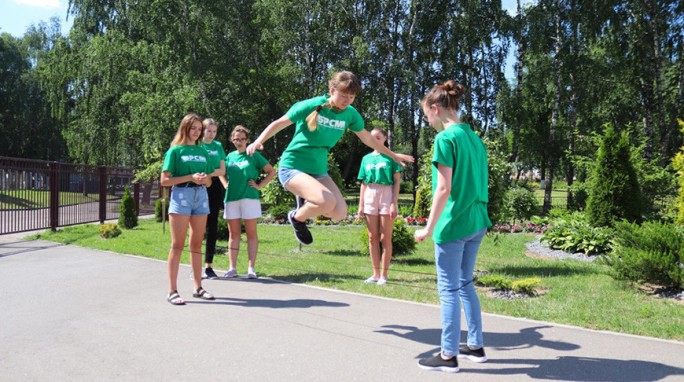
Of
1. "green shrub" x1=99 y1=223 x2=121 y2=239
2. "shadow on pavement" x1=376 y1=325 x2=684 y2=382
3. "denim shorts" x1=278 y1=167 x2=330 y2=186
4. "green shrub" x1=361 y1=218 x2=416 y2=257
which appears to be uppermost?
"denim shorts" x1=278 y1=167 x2=330 y2=186

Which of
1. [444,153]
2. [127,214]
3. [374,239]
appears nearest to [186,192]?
[374,239]

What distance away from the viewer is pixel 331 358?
4.02m

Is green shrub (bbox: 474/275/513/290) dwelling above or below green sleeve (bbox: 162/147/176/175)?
below

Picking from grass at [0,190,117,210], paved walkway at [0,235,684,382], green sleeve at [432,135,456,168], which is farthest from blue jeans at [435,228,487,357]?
grass at [0,190,117,210]

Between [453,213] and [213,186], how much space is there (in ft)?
16.3

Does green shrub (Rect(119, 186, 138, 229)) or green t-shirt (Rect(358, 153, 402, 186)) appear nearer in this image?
green t-shirt (Rect(358, 153, 402, 186))

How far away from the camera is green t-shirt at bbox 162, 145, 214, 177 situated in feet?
19.1

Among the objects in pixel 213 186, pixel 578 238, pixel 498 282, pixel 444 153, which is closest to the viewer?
pixel 444 153

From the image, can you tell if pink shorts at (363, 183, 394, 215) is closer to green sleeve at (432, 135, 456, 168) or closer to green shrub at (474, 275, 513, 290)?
green shrub at (474, 275, 513, 290)

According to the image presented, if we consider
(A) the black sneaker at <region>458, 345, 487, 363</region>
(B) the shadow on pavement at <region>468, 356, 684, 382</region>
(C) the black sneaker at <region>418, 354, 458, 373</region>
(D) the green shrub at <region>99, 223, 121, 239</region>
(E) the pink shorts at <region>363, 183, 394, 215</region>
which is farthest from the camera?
(D) the green shrub at <region>99, 223, 121, 239</region>

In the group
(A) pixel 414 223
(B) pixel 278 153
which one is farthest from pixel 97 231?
(B) pixel 278 153

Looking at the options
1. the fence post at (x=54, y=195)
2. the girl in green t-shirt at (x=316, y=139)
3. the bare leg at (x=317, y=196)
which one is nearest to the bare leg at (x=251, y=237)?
the girl in green t-shirt at (x=316, y=139)

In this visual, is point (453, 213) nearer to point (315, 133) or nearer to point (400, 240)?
point (315, 133)

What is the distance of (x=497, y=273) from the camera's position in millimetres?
8211
